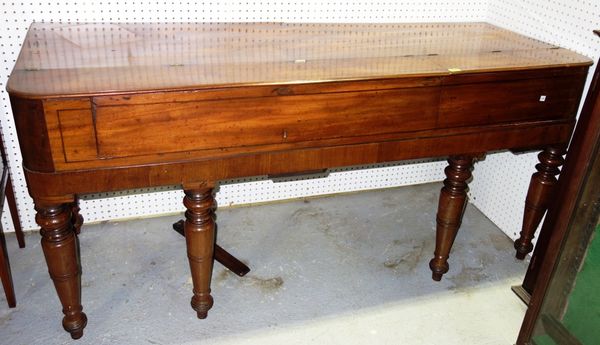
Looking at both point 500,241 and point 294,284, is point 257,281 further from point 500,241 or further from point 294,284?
point 500,241

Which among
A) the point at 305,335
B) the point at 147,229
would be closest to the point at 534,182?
the point at 305,335

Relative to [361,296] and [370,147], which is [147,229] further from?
[370,147]

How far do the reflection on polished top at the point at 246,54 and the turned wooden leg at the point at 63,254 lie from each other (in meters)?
0.42

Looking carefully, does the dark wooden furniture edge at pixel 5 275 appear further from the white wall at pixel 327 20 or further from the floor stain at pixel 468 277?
the floor stain at pixel 468 277

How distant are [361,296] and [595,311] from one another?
33.7 inches

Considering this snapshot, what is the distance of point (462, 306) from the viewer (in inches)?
86.4

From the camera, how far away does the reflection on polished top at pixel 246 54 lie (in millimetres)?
1541

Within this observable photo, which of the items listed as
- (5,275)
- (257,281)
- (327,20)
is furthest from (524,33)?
(5,275)

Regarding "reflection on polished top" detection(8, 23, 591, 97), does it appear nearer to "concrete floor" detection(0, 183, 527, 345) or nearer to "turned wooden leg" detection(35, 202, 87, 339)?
"turned wooden leg" detection(35, 202, 87, 339)

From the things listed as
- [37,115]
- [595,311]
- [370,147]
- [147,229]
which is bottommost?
[147,229]

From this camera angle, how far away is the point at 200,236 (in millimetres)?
1825

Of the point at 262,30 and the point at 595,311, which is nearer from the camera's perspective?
the point at 595,311

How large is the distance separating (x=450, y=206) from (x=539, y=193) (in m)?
0.44

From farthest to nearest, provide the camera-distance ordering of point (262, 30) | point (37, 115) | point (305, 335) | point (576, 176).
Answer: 1. point (262, 30)
2. point (305, 335)
3. point (576, 176)
4. point (37, 115)
